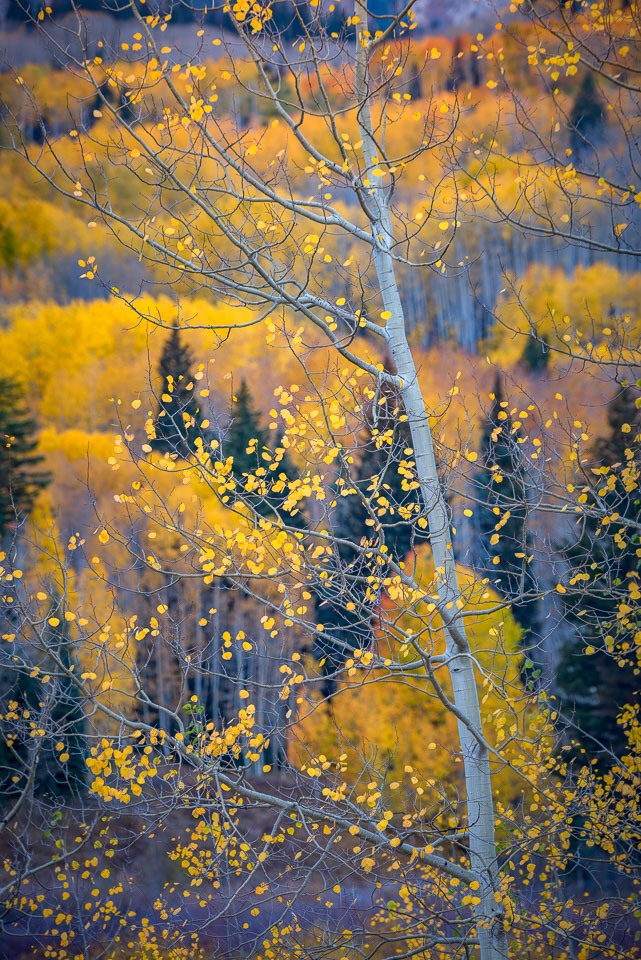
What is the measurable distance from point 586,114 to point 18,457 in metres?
18.5

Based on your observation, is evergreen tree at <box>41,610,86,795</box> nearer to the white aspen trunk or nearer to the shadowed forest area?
the shadowed forest area

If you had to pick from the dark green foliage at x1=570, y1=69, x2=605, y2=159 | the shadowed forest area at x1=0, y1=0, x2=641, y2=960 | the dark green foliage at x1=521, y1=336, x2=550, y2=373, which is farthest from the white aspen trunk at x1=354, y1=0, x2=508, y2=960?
the dark green foliage at x1=521, y1=336, x2=550, y2=373

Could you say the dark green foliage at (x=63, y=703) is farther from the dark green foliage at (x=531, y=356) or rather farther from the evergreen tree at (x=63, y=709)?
the dark green foliage at (x=531, y=356)

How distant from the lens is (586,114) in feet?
18.8

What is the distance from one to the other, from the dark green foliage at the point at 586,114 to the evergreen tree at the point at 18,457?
585 inches

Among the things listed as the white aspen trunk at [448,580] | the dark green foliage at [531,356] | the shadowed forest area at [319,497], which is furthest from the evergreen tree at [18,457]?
the dark green foliage at [531,356]

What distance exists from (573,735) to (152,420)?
549 inches

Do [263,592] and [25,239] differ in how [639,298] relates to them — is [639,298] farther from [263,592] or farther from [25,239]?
[25,239]

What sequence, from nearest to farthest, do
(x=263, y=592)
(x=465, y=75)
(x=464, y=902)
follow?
(x=464, y=902)
(x=263, y=592)
(x=465, y=75)

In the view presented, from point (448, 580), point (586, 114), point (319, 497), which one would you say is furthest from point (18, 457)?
point (448, 580)

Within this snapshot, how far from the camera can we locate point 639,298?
89.1 ft

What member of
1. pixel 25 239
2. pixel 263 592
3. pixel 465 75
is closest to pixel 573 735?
pixel 263 592

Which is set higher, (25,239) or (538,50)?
(25,239)

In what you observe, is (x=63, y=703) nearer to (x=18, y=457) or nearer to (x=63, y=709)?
(x=63, y=709)
